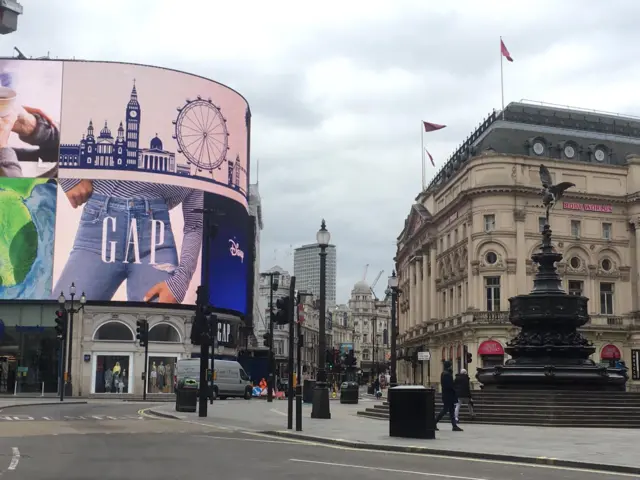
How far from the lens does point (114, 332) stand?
72125 millimetres

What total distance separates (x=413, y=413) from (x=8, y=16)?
15.2 meters

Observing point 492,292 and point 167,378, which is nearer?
point 167,378

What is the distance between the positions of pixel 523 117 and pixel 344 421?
63.7 m

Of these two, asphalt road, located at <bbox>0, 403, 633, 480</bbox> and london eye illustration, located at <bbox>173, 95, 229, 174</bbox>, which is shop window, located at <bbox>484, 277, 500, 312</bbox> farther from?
asphalt road, located at <bbox>0, 403, 633, 480</bbox>

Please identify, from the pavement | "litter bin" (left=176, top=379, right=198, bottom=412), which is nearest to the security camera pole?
the pavement

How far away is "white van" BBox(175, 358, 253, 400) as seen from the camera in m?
59.7

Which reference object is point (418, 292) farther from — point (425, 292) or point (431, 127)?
point (431, 127)

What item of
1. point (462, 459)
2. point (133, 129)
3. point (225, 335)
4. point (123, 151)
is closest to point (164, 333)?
point (225, 335)

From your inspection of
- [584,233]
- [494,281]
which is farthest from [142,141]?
[584,233]

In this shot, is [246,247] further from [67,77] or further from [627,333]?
[627,333]

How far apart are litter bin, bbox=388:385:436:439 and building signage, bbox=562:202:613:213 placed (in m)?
59.9

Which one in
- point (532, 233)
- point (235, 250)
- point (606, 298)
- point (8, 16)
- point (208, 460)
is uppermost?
point (532, 233)

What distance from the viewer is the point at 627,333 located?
7856 centimetres

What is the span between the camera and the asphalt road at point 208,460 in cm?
1450
